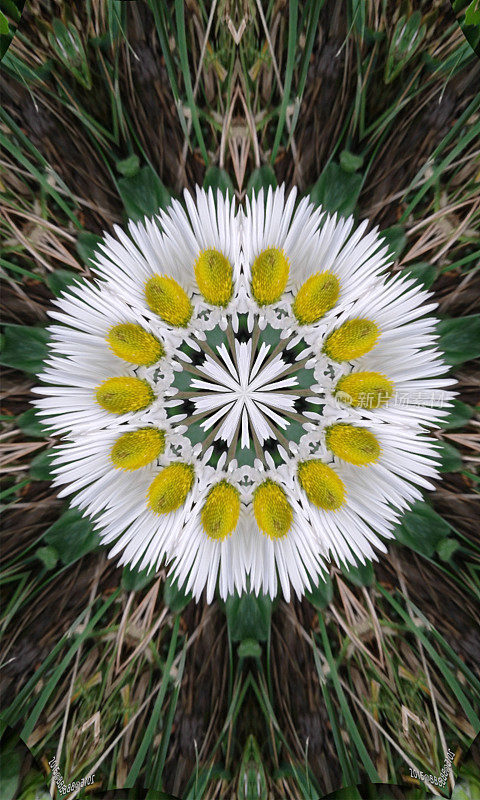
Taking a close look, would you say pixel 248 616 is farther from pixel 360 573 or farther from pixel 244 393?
pixel 244 393

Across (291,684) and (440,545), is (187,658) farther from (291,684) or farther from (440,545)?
(440,545)

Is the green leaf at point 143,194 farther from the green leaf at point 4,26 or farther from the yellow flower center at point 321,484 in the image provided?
the yellow flower center at point 321,484

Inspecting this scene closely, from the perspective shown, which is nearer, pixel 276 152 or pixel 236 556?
pixel 276 152

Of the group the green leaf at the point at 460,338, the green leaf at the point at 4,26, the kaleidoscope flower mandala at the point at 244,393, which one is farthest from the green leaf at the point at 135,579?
the green leaf at the point at 4,26

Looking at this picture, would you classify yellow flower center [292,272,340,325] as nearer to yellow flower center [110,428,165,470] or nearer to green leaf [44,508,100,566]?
yellow flower center [110,428,165,470]

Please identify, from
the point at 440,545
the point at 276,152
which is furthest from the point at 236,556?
the point at 276,152

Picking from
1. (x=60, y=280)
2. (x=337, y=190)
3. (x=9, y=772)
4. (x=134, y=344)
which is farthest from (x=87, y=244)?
(x=9, y=772)
